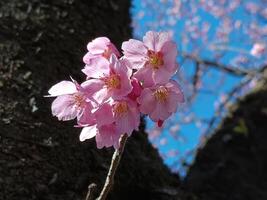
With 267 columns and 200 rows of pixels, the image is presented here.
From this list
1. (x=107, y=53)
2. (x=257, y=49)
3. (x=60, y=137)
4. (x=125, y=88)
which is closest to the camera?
(x=125, y=88)

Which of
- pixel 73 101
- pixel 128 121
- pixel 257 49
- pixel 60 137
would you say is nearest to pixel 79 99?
pixel 73 101

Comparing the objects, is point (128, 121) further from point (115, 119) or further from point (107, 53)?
point (107, 53)

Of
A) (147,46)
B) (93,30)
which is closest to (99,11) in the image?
(93,30)

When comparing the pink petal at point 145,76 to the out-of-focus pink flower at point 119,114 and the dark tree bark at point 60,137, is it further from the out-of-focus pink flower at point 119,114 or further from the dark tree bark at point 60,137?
the dark tree bark at point 60,137

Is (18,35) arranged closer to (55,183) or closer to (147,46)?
(55,183)

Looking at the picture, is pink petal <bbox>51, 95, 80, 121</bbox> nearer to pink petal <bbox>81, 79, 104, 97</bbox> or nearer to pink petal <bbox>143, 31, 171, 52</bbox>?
pink petal <bbox>81, 79, 104, 97</bbox>

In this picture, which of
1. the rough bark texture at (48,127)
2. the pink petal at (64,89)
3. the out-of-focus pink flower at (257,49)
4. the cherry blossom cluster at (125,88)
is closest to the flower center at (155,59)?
the cherry blossom cluster at (125,88)
